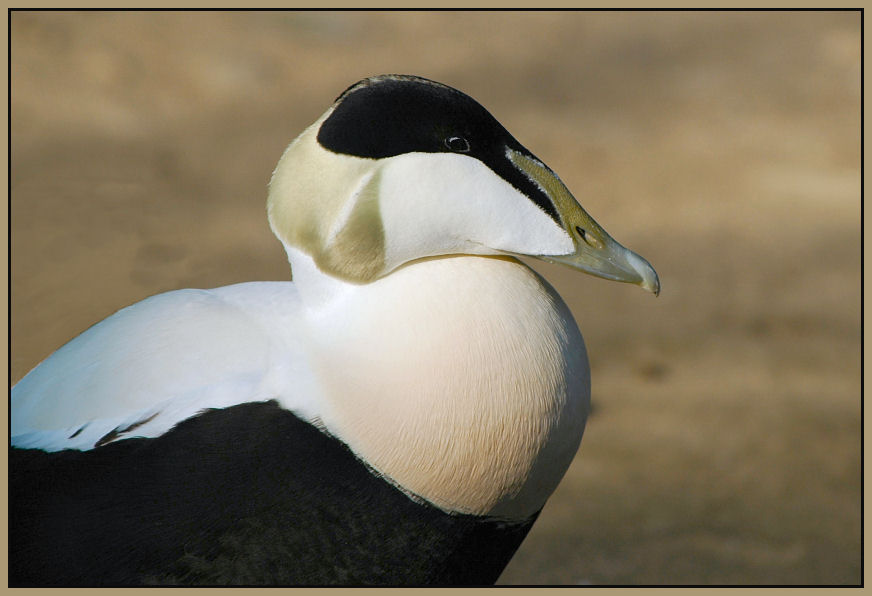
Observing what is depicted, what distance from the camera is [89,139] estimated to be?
404cm

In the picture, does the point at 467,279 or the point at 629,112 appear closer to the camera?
the point at 467,279

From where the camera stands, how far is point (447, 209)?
4.51 ft

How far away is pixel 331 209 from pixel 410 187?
0.11m

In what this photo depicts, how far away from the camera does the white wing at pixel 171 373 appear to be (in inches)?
56.0

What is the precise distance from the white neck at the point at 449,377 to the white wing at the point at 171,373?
0.22 feet

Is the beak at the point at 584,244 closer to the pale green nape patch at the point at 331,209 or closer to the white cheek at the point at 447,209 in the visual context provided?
the white cheek at the point at 447,209

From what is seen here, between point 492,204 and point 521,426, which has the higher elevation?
point 492,204

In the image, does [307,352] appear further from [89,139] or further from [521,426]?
[89,139]

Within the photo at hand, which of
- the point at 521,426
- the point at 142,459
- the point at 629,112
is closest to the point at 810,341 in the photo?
the point at 629,112

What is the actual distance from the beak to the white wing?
378 mm

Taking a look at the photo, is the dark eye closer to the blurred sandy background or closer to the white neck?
the white neck

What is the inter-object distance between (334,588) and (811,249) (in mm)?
2830

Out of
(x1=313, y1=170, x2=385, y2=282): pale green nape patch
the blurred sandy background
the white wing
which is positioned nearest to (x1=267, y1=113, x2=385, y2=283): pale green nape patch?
(x1=313, y1=170, x2=385, y2=282): pale green nape patch

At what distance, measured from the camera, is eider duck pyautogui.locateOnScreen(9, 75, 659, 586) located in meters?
1.38
